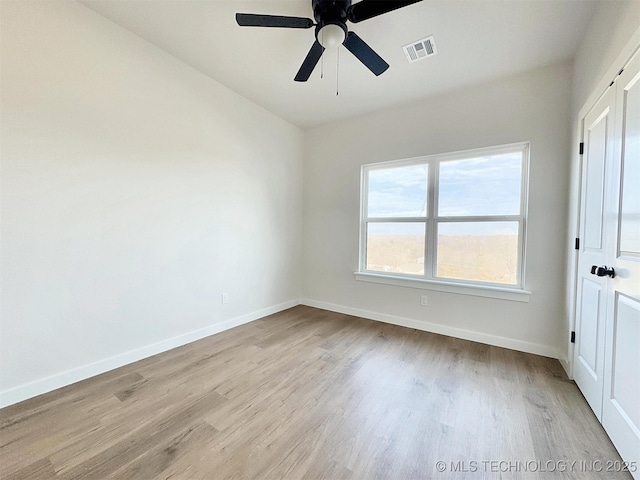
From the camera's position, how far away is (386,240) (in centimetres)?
348

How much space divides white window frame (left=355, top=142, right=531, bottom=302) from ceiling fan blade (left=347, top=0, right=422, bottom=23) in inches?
71.6

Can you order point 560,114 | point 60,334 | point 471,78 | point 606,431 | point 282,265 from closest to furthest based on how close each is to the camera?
point 606,431, point 60,334, point 560,114, point 471,78, point 282,265

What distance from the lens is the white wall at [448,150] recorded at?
2.41m

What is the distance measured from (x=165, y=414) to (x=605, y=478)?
2383 millimetres

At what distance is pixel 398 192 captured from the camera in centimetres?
338

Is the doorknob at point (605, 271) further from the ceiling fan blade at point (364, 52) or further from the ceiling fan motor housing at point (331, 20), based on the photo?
the ceiling fan motor housing at point (331, 20)

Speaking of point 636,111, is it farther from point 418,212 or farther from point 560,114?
point 418,212

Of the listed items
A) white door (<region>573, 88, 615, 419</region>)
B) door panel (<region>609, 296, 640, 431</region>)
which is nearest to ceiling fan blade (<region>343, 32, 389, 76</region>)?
white door (<region>573, 88, 615, 419</region>)

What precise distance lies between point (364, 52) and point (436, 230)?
206 cm

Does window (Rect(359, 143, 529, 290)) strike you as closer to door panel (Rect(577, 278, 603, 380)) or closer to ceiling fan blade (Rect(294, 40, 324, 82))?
door panel (Rect(577, 278, 603, 380))

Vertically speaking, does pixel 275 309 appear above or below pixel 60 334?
below

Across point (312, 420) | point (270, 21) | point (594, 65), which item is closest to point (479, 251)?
point (594, 65)

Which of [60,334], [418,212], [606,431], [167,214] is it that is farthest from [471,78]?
[60,334]

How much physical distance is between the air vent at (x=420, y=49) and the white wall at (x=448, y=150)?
83cm
